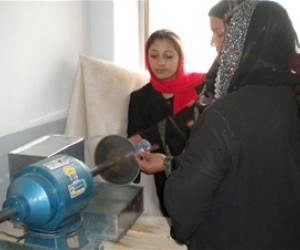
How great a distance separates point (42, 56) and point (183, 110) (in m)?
0.71

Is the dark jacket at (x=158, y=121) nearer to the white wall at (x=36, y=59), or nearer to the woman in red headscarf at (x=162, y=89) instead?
the woman in red headscarf at (x=162, y=89)

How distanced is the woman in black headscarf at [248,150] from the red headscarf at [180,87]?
961mm

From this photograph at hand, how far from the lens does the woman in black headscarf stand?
1.04 m

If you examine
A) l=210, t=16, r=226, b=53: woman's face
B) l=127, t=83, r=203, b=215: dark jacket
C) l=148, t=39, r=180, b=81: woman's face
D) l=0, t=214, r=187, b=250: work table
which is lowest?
l=0, t=214, r=187, b=250: work table

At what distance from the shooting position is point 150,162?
1409 mm

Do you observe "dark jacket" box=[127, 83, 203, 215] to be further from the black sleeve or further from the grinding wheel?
the black sleeve

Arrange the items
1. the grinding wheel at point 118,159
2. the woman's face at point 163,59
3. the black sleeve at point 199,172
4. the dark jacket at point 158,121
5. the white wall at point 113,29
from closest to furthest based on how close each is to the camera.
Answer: the black sleeve at point 199,172 < the grinding wheel at point 118,159 < the dark jacket at point 158,121 < the woman's face at point 163,59 < the white wall at point 113,29

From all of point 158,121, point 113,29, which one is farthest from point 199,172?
point 113,29

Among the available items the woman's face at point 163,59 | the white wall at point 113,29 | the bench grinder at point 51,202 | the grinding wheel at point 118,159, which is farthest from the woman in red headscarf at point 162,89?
the bench grinder at point 51,202

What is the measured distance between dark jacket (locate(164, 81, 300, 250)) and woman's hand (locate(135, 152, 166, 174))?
26 centimetres

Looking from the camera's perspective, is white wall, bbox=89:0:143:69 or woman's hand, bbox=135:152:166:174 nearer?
woman's hand, bbox=135:152:166:174

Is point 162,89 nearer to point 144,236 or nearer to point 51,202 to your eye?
point 144,236

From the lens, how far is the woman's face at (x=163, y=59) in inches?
84.3

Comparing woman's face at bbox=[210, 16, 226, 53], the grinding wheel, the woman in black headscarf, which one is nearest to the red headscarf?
woman's face at bbox=[210, 16, 226, 53]
